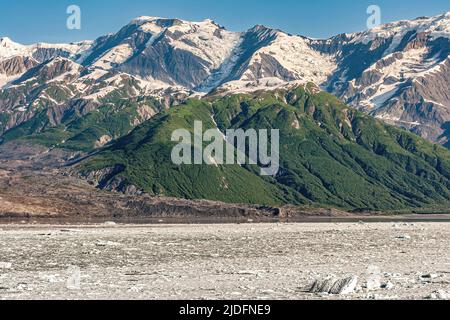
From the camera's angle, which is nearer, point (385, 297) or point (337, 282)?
point (385, 297)

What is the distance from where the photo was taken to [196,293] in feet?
155

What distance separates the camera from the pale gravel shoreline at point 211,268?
47.6m

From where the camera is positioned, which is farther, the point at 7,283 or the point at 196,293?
the point at 7,283

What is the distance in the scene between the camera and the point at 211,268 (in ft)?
217

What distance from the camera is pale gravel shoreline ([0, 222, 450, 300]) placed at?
47.6m

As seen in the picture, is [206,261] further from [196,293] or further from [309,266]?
[196,293]

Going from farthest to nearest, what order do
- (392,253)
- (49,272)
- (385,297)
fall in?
(392,253), (49,272), (385,297)

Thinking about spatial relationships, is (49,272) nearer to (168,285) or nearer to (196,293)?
(168,285)

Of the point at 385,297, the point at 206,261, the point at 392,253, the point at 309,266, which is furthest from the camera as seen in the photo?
the point at 392,253

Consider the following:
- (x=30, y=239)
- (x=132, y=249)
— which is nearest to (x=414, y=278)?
(x=132, y=249)

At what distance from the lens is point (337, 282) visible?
47.4 metres

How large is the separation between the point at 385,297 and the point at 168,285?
16.8 m

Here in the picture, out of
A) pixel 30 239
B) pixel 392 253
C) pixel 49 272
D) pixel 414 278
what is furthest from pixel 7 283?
pixel 30 239

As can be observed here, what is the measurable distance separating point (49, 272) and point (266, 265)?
2131cm
